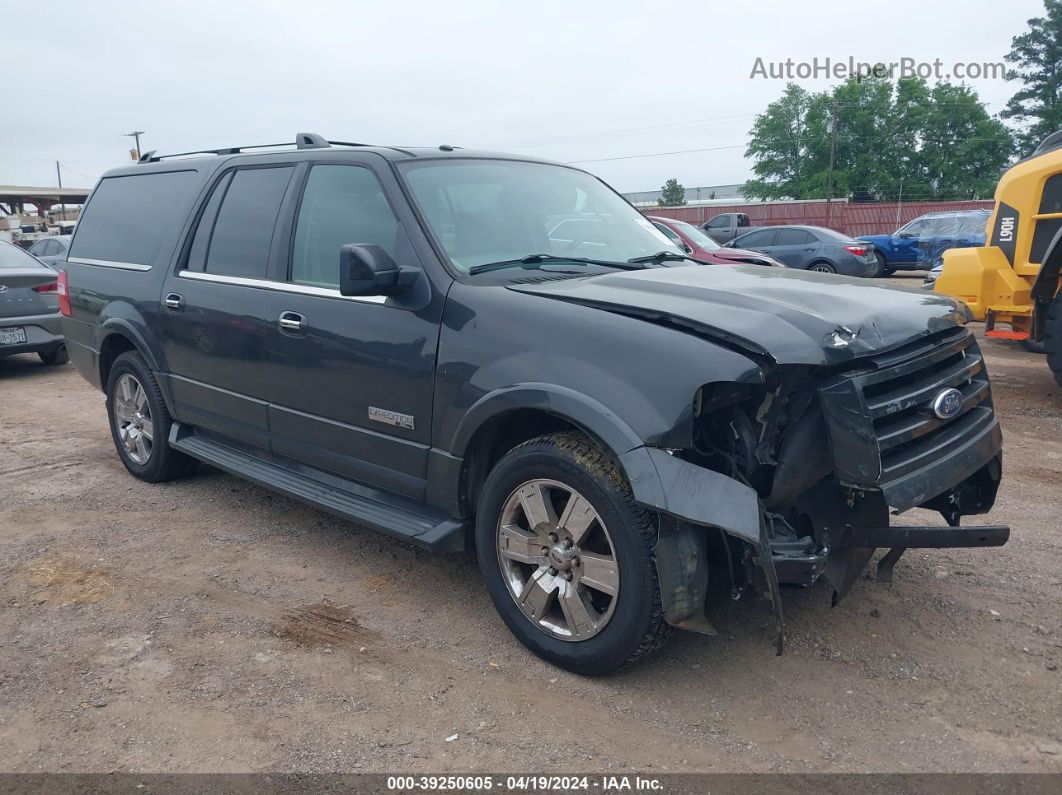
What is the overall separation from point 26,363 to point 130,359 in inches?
265

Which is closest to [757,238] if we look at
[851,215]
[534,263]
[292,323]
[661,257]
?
[661,257]

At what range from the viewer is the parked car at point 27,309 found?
917 centimetres

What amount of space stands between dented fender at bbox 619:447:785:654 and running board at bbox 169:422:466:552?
1.02m

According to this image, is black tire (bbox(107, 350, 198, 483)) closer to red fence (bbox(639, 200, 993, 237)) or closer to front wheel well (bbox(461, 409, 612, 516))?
front wheel well (bbox(461, 409, 612, 516))

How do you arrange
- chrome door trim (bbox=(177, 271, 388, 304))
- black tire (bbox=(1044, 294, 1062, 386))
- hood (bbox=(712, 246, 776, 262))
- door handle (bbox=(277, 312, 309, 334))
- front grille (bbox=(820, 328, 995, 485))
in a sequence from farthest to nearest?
hood (bbox=(712, 246, 776, 262)) < black tire (bbox=(1044, 294, 1062, 386)) < door handle (bbox=(277, 312, 309, 334)) < chrome door trim (bbox=(177, 271, 388, 304)) < front grille (bbox=(820, 328, 995, 485))

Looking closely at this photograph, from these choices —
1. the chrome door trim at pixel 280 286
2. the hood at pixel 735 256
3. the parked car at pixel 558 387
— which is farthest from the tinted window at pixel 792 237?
the chrome door trim at pixel 280 286

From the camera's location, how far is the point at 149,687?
318 centimetres

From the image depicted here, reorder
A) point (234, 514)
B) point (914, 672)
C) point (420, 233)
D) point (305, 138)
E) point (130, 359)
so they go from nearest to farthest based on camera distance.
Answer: point (914, 672), point (420, 233), point (305, 138), point (234, 514), point (130, 359)

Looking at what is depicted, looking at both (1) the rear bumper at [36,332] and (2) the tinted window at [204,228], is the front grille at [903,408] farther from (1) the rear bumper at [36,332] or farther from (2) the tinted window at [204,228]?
→ (1) the rear bumper at [36,332]

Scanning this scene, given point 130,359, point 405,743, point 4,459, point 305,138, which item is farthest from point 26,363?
point 405,743

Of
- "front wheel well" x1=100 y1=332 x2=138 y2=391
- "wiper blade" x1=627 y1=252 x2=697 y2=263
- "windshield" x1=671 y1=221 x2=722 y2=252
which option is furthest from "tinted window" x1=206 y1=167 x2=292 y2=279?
"windshield" x1=671 y1=221 x2=722 y2=252

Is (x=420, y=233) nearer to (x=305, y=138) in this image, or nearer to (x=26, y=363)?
(x=305, y=138)

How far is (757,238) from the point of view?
18844 millimetres

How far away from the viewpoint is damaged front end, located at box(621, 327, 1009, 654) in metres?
2.76
